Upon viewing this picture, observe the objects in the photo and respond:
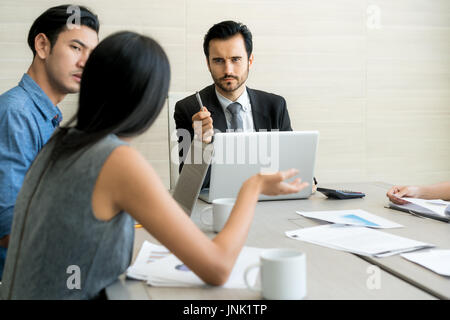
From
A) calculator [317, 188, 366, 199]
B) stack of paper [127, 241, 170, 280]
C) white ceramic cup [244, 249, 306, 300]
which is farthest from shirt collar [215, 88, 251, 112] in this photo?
white ceramic cup [244, 249, 306, 300]

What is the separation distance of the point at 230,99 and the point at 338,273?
5.61 feet

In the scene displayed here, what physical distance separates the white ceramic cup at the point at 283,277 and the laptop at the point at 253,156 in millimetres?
762

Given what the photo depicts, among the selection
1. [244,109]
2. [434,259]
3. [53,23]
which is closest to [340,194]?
[434,259]

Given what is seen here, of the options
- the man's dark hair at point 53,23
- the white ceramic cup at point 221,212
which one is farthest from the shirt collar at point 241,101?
the white ceramic cup at point 221,212

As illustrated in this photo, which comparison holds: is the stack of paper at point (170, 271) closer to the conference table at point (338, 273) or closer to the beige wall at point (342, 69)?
the conference table at point (338, 273)

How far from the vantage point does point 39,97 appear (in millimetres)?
1664

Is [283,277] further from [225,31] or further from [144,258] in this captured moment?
[225,31]

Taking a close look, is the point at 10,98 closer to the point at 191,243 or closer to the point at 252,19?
the point at 191,243

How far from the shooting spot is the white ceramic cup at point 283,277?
87 cm

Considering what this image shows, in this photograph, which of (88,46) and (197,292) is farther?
(88,46)

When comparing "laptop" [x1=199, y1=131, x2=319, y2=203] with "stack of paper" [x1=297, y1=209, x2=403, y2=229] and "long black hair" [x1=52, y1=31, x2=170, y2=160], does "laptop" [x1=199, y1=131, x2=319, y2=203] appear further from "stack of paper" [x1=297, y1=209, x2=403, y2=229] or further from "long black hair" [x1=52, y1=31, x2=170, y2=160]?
"long black hair" [x1=52, y1=31, x2=170, y2=160]

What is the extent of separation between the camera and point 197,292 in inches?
37.3

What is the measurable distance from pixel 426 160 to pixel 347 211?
2426 millimetres
